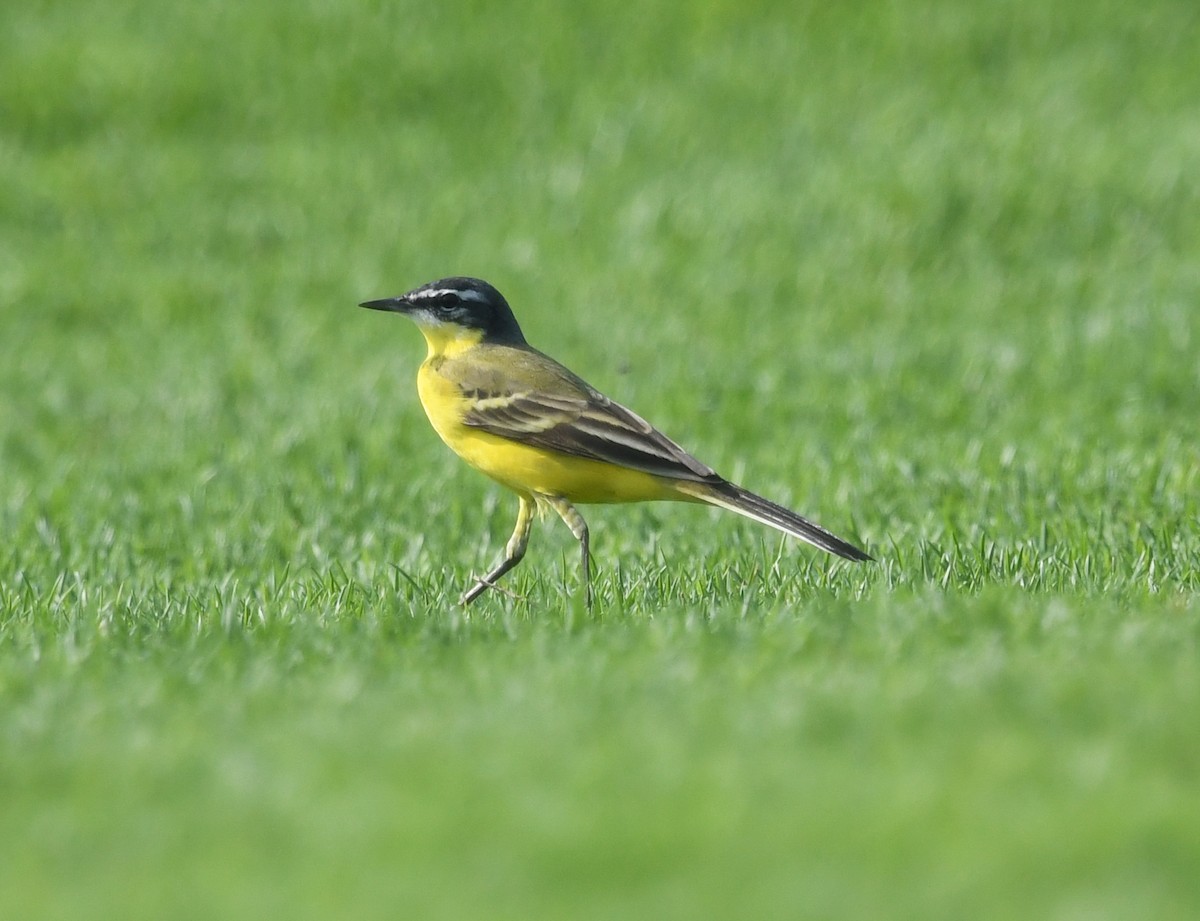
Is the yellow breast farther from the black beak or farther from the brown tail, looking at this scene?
the black beak

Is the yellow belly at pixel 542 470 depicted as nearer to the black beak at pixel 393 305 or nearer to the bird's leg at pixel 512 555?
the bird's leg at pixel 512 555

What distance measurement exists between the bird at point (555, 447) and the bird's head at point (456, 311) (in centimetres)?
21

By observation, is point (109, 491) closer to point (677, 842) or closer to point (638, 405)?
point (638, 405)

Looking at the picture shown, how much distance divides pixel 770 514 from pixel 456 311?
2.00 m

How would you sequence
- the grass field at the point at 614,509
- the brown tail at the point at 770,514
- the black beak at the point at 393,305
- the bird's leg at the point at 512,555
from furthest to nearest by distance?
the black beak at the point at 393,305 < the bird's leg at the point at 512,555 < the brown tail at the point at 770,514 < the grass field at the point at 614,509

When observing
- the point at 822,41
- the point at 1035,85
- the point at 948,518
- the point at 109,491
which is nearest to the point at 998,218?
the point at 1035,85

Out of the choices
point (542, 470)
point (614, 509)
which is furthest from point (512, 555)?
point (614, 509)

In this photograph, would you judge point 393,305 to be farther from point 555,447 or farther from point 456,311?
point 555,447

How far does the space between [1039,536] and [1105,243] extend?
328 inches

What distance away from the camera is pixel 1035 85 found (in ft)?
62.8

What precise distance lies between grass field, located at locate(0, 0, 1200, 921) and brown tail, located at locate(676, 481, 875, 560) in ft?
0.80

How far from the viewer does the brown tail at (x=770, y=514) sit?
6.85m

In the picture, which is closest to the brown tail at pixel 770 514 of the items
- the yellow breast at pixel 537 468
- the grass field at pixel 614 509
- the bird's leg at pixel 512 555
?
the yellow breast at pixel 537 468

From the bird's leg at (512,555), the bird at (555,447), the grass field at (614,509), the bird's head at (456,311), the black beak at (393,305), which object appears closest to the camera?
the grass field at (614,509)
